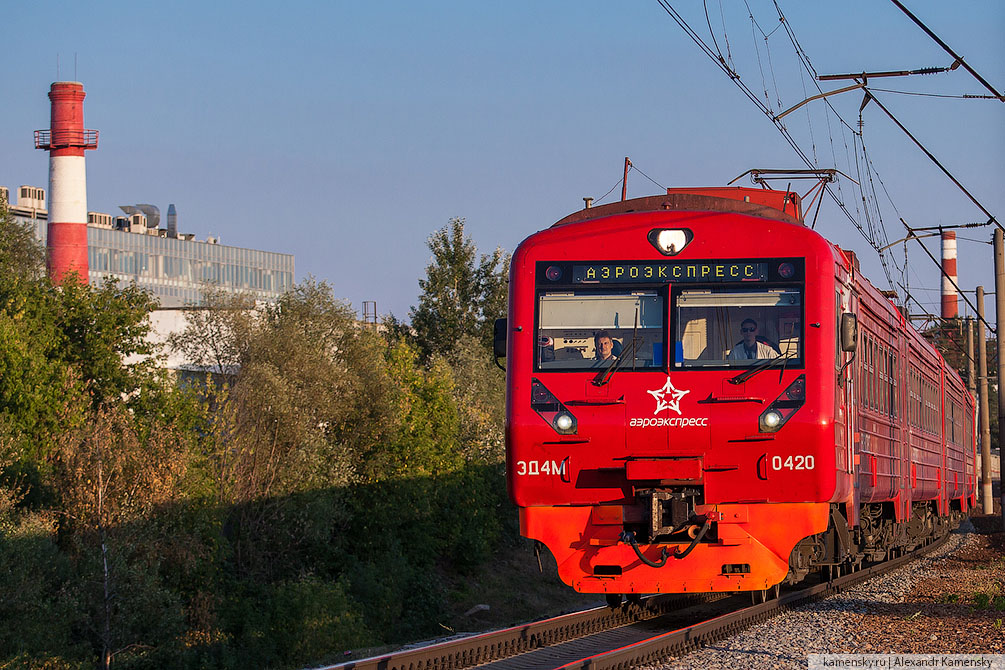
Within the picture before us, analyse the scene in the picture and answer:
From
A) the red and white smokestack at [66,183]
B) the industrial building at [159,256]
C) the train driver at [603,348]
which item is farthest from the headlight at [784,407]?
the industrial building at [159,256]

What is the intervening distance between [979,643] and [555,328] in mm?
4674

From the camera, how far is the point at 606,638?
12109mm

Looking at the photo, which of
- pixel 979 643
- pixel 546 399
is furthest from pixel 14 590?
pixel 979 643

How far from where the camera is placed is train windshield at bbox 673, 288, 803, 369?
10688 mm

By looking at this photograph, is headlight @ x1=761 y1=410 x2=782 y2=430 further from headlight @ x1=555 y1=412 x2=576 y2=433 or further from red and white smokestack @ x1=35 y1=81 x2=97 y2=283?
red and white smokestack @ x1=35 y1=81 x2=97 y2=283

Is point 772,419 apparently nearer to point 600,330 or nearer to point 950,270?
point 600,330

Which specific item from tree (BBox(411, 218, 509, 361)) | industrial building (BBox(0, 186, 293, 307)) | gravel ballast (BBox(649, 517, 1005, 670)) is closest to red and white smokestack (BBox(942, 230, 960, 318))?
tree (BBox(411, 218, 509, 361))

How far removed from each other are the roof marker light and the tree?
47.6 meters

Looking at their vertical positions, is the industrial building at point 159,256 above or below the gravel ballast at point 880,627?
above

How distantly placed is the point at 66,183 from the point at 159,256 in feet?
126

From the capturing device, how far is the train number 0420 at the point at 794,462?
10523 millimetres

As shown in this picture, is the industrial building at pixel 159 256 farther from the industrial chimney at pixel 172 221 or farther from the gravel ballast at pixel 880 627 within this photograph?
the gravel ballast at pixel 880 627

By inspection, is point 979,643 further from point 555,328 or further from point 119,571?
point 119,571

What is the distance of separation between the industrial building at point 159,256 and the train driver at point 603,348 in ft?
230
